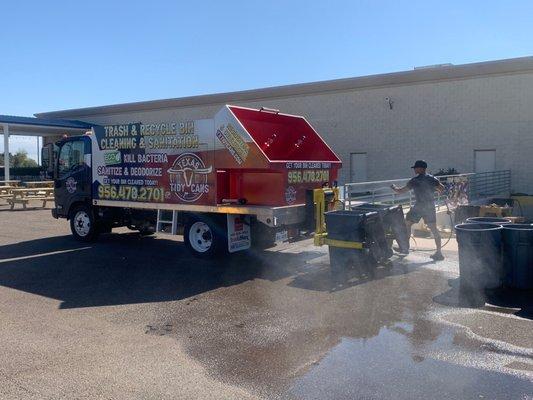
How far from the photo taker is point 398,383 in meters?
4.69

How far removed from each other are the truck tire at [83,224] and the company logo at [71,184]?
438 mm

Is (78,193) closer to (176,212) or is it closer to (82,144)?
(82,144)

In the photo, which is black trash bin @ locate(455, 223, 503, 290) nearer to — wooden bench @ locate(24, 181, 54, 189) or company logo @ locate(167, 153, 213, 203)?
company logo @ locate(167, 153, 213, 203)

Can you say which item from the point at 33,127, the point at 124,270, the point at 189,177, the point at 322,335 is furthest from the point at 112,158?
the point at 33,127

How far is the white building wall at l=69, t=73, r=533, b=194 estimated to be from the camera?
21.0 m

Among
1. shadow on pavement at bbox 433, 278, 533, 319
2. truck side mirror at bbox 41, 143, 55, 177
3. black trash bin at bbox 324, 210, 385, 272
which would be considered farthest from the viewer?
truck side mirror at bbox 41, 143, 55, 177

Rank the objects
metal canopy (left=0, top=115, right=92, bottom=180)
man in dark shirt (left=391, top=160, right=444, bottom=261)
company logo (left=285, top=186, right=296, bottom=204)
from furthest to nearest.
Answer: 1. metal canopy (left=0, top=115, right=92, bottom=180)
2. man in dark shirt (left=391, top=160, right=444, bottom=261)
3. company logo (left=285, top=186, right=296, bottom=204)

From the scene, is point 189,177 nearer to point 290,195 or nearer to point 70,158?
point 290,195

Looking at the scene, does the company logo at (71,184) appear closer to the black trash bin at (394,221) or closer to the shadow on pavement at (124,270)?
the shadow on pavement at (124,270)

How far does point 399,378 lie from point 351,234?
4.12 meters

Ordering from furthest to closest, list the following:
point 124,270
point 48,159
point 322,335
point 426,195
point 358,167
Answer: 1. point 358,167
2. point 48,159
3. point 426,195
4. point 124,270
5. point 322,335

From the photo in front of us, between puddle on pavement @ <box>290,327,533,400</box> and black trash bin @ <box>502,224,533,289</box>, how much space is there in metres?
2.67

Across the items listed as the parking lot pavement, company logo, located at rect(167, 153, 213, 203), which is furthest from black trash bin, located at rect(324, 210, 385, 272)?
company logo, located at rect(167, 153, 213, 203)

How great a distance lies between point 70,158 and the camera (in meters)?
13.4
